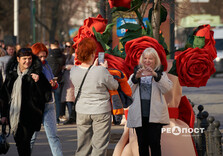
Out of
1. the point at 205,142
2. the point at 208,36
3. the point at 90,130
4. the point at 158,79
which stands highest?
the point at 208,36

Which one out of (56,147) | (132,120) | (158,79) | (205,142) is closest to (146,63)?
(158,79)

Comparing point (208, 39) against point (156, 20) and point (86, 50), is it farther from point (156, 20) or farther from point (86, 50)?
point (86, 50)

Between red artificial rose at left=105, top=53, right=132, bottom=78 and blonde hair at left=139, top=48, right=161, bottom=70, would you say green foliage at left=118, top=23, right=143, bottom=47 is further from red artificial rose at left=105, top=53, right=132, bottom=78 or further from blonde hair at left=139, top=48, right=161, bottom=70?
blonde hair at left=139, top=48, right=161, bottom=70

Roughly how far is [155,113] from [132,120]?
0.86 ft

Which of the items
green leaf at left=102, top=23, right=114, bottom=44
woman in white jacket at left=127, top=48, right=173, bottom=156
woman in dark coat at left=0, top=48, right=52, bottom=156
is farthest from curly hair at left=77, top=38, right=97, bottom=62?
green leaf at left=102, top=23, right=114, bottom=44

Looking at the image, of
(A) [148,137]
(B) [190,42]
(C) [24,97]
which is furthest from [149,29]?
(C) [24,97]

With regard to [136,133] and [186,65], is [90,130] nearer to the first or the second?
[136,133]

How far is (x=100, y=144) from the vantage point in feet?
18.9

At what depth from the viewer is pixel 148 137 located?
19.6 feet

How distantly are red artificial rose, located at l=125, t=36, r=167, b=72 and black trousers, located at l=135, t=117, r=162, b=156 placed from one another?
0.71 metres

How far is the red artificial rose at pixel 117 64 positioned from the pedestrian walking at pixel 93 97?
21.9 inches

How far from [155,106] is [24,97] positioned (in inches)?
57.7

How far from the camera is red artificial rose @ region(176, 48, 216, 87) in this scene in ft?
20.5

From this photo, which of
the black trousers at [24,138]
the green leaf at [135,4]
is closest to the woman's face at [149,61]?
the green leaf at [135,4]
